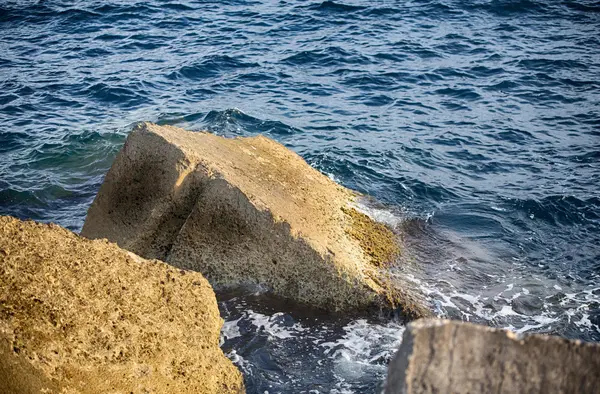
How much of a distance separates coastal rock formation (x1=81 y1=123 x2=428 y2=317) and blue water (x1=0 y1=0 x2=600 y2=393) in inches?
11.6

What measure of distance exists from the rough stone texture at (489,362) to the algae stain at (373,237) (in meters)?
4.76

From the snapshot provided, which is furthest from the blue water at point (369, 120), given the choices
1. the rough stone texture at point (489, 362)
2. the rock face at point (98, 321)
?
the rough stone texture at point (489, 362)

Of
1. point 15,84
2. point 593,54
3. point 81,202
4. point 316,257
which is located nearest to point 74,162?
point 81,202

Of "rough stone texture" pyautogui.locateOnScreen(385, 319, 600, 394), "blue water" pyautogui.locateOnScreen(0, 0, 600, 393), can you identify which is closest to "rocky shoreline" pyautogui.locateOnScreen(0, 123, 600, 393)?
"rough stone texture" pyautogui.locateOnScreen(385, 319, 600, 394)

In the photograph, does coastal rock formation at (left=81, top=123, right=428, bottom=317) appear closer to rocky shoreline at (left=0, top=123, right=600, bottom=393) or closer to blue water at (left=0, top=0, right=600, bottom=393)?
rocky shoreline at (left=0, top=123, right=600, bottom=393)

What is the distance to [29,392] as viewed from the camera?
3.94 meters

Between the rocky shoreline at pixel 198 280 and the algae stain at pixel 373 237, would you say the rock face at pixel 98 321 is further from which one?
the algae stain at pixel 373 237

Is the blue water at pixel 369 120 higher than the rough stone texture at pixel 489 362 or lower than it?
lower

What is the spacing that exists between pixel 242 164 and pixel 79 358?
10.6 feet

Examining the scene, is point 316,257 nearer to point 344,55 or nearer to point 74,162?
point 74,162

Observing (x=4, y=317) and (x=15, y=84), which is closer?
(x=4, y=317)

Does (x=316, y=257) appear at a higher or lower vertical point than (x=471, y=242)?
higher

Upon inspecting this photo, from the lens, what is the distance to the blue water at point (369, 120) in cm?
677

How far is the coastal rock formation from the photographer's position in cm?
616
